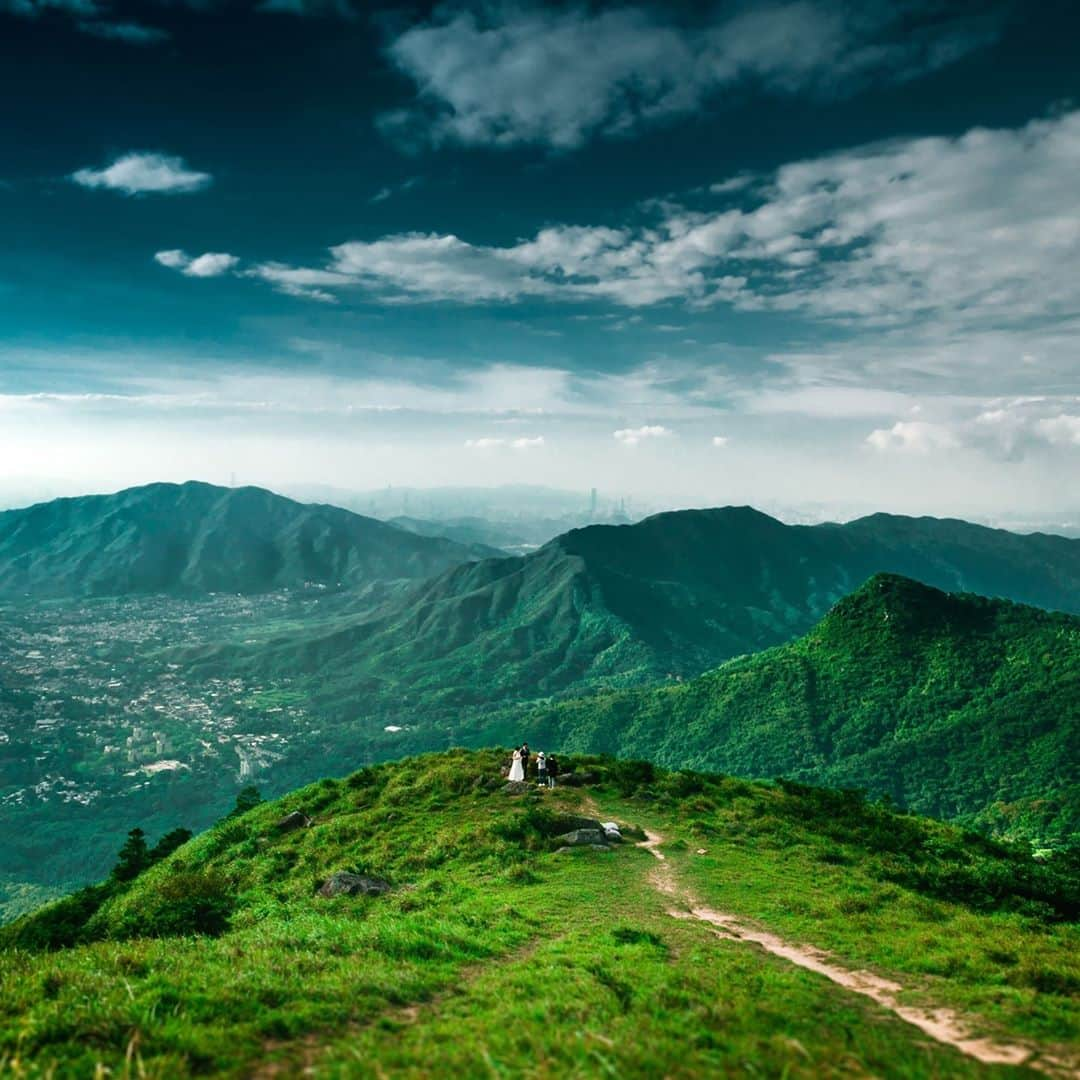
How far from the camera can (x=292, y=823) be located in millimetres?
38125

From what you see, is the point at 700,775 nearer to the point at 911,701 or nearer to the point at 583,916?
the point at 583,916

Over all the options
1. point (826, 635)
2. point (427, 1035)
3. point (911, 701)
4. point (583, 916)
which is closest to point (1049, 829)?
point (911, 701)

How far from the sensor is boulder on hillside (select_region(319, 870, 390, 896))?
25.3 m

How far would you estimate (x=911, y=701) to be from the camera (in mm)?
130500

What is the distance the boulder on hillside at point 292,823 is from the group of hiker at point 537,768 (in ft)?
41.6

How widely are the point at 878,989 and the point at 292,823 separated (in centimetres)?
3311

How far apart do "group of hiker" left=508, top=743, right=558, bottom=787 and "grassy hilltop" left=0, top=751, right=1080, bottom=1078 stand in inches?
102

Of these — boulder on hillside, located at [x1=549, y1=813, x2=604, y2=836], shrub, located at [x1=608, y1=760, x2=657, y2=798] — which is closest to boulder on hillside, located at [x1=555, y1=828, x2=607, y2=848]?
boulder on hillside, located at [x1=549, y1=813, x2=604, y2=836]

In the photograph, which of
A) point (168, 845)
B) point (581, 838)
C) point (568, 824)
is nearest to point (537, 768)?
point (568, 824)

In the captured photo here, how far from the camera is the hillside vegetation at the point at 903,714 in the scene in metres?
104

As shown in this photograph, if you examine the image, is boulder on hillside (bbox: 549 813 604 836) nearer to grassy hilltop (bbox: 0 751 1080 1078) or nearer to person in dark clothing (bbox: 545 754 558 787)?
grassy hilltop (bbox: 0 751 1080 1078)

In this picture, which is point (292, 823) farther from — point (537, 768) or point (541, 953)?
point (541, 953)

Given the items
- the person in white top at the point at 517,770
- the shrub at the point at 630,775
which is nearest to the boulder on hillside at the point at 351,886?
the person in white top at the point at 517,770

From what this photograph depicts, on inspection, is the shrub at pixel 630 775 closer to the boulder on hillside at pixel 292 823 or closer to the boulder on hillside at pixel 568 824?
the boulder on hillside at pixel 568 824
